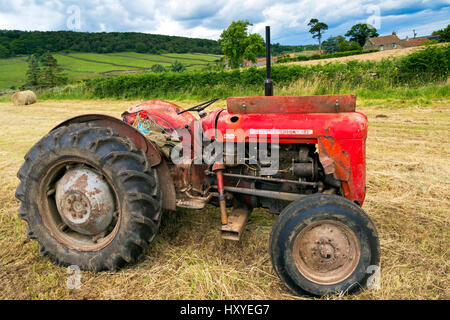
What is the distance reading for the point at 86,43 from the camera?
53.7 metres

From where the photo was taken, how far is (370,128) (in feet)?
26.7

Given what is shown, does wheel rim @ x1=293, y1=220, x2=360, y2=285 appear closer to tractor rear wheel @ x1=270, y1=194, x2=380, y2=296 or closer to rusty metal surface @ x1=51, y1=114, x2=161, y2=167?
tractor rear wheel @ x1=270, y1=194, x2=380, y2=296

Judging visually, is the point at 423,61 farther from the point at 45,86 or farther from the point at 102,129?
the point at 45,86

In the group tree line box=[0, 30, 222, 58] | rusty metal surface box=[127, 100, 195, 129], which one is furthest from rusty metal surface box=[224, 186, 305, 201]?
tree line box=[0, 30, 222, 58]

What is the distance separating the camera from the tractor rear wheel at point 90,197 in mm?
2791

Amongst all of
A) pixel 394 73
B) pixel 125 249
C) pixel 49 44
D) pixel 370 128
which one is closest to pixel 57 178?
pixel 125 249

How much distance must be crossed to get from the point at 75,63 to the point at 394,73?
39334 mm

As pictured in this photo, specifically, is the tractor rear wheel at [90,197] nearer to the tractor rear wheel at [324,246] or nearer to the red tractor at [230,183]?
the red tractor at [230,183]

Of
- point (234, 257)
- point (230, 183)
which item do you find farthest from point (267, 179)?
point (234, 257)

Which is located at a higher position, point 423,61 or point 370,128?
point 423,61

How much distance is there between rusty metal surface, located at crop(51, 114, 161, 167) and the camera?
303cm

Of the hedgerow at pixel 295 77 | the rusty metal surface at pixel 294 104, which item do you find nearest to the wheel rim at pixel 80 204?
the rusty metal surface at pixel 294 104

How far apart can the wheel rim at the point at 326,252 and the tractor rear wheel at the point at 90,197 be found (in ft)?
3.97

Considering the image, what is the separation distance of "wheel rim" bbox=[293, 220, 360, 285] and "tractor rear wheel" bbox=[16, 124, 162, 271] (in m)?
1.21
